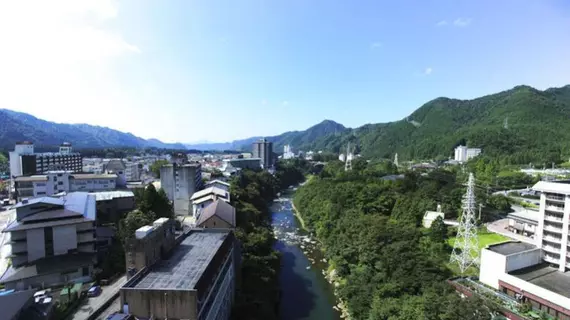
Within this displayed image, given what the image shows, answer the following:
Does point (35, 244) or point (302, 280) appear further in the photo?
point (302, 280)

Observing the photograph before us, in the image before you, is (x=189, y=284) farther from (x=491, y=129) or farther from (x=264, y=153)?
(x=491, y=129)

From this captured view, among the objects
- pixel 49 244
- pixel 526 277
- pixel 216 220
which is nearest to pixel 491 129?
pixel 526 277

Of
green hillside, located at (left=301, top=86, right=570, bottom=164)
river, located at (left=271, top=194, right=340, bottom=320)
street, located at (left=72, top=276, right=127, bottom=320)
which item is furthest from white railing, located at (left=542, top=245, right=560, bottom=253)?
green hillside, located at (left=301, top=86, right=570, bottom=164)

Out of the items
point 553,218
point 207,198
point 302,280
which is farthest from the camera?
point 207,198

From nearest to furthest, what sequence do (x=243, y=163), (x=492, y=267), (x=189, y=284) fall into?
(x=189, y=284)
(x=492, y=267)
(x=243, y=163)

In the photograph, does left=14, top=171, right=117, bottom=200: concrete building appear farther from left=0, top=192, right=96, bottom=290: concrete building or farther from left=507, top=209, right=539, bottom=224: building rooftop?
left=507, top=209, right=539, bottom=224: building rooftop
